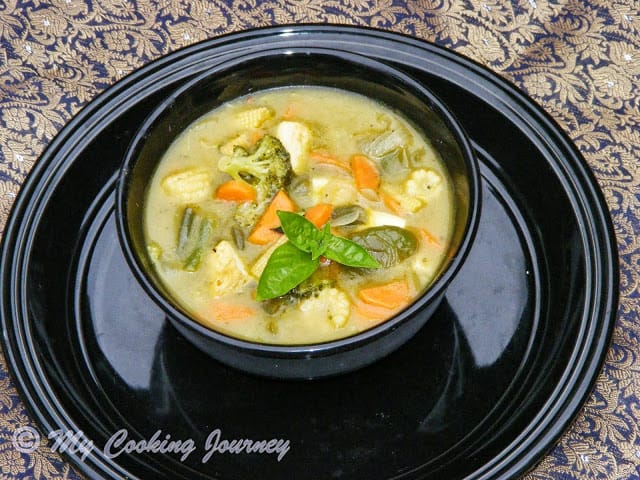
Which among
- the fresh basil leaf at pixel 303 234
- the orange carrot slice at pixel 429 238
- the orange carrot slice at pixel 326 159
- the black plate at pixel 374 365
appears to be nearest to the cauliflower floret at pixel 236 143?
the orange carrot slice at pixel 326 159

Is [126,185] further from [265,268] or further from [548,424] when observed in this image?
[548,424]

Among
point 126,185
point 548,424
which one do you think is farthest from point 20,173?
point 548,424

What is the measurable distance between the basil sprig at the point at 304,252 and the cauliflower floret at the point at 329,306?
10cm


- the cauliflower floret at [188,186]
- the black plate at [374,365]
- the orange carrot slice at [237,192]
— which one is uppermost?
the cauliflower floret at [188,186]

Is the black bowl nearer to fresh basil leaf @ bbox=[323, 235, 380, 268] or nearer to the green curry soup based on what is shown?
the green curry soup

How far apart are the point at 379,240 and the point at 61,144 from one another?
51.3 inches

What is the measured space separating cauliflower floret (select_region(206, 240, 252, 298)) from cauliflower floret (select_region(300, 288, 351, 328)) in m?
0.24

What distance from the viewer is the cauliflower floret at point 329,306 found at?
281 cm

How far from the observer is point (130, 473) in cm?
262

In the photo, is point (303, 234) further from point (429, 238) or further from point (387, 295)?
Answer: point (429, 238)

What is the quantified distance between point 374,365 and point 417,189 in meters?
0.68

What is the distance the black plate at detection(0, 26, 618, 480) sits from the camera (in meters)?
2.75

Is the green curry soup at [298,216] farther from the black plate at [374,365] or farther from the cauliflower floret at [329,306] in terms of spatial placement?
the black plate at [374,365]

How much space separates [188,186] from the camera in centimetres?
312
